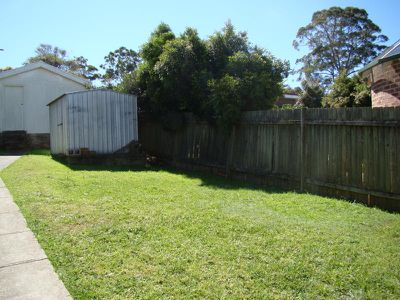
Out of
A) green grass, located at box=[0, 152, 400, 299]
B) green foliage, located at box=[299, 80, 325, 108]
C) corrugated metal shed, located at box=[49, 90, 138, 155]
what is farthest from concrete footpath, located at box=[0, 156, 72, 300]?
green foliage, located at box=[299, 80, 325, 108]

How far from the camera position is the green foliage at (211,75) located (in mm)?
10062

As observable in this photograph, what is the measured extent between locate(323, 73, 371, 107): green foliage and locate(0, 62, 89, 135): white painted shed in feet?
49.9

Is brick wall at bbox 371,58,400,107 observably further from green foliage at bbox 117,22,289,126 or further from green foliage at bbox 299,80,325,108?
green foliage at bbox 299,80,325,108

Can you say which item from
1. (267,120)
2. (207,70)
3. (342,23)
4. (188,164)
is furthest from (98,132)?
(342,23)

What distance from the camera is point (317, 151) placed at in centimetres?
769

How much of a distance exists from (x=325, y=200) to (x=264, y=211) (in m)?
1.59

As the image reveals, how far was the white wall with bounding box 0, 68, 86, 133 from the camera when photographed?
782 inches

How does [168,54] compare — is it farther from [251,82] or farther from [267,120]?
[267,120]

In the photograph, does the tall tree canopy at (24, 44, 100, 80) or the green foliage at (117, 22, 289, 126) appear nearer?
the green foliage at (117, 22, 289, 126)

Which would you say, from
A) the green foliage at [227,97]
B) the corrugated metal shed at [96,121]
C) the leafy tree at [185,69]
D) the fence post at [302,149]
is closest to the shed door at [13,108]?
the corrugated metal shed at [96,121]

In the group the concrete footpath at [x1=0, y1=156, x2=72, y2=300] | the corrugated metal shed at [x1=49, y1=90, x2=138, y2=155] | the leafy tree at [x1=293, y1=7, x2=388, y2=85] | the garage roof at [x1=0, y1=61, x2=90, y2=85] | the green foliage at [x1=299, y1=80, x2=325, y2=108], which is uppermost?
the leafy tree at [x1=293, y1=7, x2=388, y2=85]

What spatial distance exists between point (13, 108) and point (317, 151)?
58.2 ft

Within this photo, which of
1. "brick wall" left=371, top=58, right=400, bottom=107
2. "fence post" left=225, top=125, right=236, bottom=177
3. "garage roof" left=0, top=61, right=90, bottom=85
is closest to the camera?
"brick wall" left=371, top=58, right=400, bottom=107

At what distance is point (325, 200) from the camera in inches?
274
